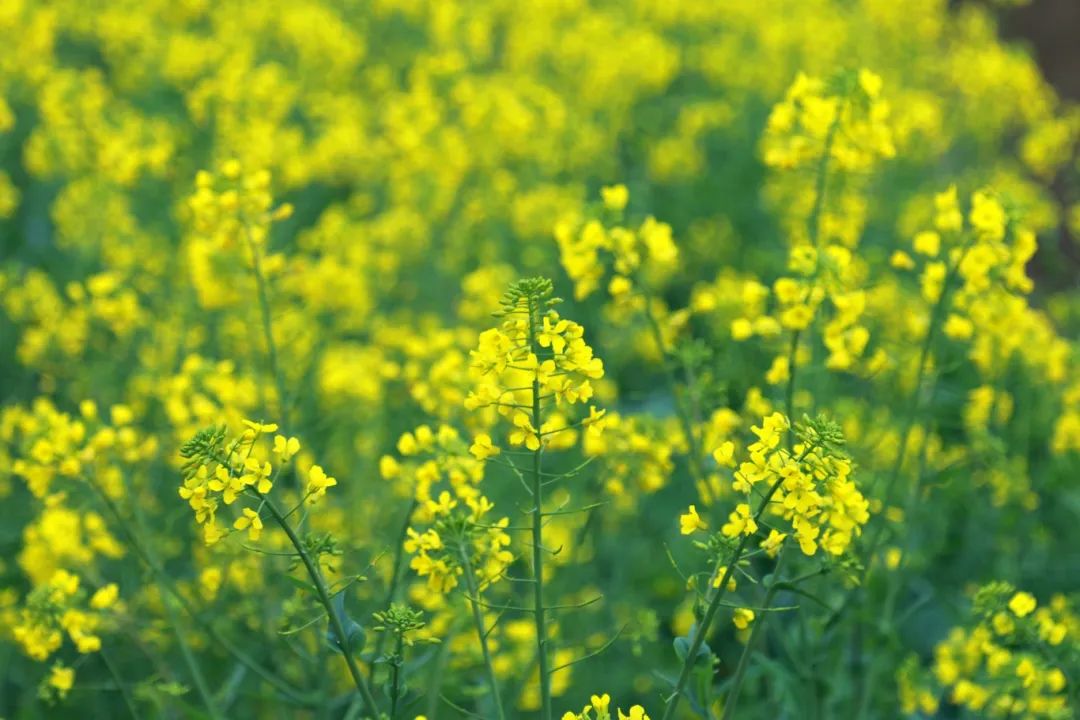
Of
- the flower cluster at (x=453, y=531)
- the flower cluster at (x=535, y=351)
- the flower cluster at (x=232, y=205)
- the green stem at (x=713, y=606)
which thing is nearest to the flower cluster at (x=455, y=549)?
the flower cluster at (x=453, y=531)

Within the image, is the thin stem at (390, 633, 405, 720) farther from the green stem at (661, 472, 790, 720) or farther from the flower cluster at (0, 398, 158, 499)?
the flower cluster at (0, 398, 158, 499)

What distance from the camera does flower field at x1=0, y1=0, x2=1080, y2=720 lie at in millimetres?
2359

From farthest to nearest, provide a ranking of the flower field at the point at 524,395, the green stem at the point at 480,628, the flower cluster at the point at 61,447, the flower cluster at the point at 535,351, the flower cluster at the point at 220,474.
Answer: the flower cluster at the point at 61,447 < the flower field at the point at 524,395 < the green stem at the point at 480,628 < the flower cluster at the point at 535,351 < the flower cluster at the point at 220,474

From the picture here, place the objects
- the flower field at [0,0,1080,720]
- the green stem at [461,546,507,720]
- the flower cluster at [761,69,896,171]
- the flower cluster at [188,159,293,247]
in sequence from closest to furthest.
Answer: the green stem at [461,546,507,720], the flower field at [0,0,1080,720], the flower cluster at [761,69,896,171], the flower cluster at [188,159,293,247]

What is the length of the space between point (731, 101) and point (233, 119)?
152 inches

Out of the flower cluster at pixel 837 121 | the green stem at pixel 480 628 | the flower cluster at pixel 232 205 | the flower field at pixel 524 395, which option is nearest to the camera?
the green stem at pixel 480 628

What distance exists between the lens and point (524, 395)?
305cm

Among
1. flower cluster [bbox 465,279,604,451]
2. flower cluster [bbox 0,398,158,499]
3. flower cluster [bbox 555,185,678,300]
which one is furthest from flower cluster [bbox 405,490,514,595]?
flower cluster [bbox 0,398,158,499]

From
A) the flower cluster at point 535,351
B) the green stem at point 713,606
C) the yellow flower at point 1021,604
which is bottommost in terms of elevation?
the yellow flower at point 1021,604

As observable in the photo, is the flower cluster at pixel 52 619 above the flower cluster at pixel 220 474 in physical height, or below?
below

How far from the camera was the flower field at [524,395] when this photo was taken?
92.9 inches

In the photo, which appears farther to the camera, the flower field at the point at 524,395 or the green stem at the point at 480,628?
the flower field at the point at 524,395

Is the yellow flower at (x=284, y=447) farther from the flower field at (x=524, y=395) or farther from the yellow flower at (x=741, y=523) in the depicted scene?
the yellow flower at (x=741, y=523)

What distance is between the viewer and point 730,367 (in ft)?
12.5
